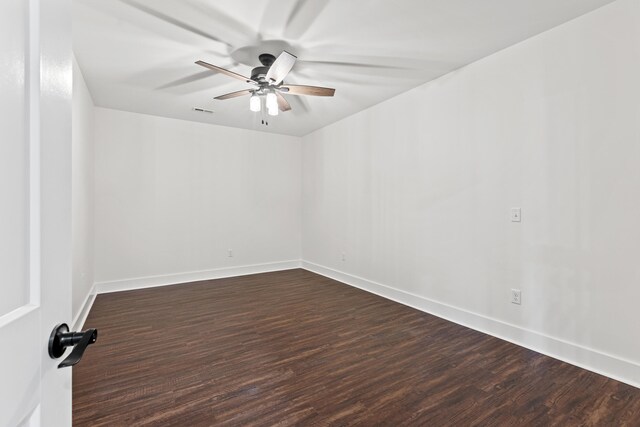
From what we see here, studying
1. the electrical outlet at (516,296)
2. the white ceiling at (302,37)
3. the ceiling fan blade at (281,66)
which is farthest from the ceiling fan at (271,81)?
the electrical outlet at (516,296)

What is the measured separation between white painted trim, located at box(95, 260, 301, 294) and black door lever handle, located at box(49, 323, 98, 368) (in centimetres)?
423

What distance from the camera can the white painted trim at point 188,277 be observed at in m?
4.17

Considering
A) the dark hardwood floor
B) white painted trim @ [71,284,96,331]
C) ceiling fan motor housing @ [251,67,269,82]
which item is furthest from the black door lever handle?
white painted trim @ [71,284,96,331]

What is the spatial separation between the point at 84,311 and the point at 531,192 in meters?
4.53

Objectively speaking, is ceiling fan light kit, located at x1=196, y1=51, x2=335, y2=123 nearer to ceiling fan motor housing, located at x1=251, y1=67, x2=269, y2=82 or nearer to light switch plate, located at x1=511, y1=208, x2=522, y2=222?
ceiling fan motor housing, located at x1=251, y1=67, x2=269, y2=82

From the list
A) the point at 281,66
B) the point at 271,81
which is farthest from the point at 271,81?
the point at 281,66

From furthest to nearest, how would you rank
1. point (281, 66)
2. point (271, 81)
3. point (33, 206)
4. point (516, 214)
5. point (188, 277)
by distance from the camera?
point (188, 277), point (271, 81), point (516, 214), point (281, 66), point (33, 206)

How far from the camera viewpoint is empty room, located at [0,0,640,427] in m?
0.66

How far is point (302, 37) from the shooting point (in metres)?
2.44

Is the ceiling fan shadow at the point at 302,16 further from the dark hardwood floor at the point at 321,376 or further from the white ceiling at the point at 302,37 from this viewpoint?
the dark hardwood floor at the point at 321,376

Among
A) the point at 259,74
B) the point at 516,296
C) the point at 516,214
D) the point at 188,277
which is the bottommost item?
the point at 188,277

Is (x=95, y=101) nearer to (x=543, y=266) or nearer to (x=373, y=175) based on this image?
(x=373, y=175)

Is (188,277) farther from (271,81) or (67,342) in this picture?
(67,342)

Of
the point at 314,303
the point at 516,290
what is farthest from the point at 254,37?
the point at 516,290
